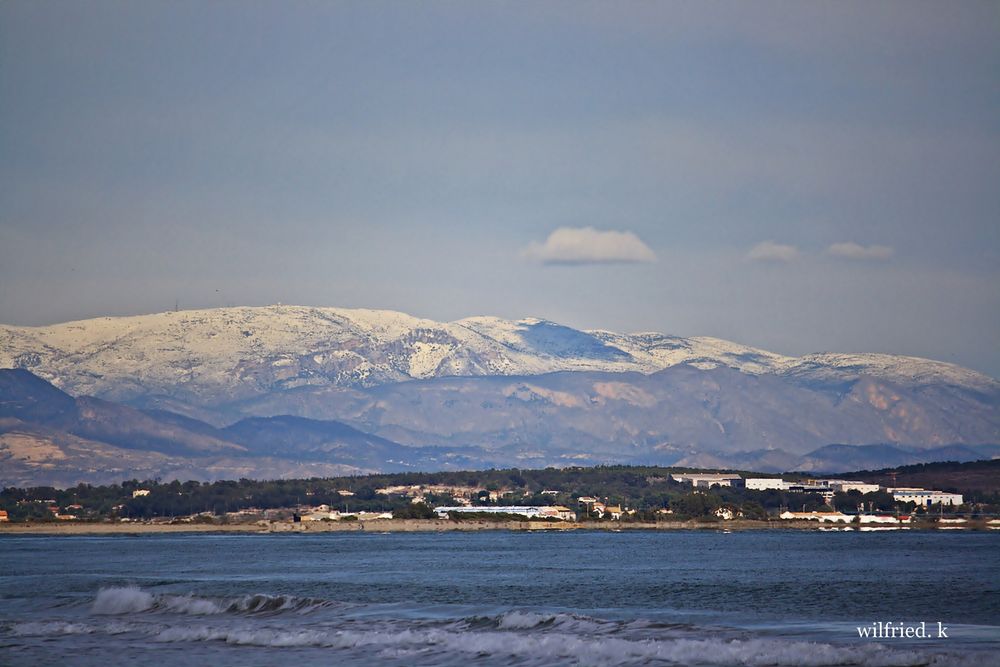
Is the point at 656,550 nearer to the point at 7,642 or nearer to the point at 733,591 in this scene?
the point at 733,591

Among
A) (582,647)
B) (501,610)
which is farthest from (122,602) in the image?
(582,647)

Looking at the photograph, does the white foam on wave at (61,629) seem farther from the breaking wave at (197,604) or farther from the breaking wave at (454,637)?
the breaking wave at (197,604)

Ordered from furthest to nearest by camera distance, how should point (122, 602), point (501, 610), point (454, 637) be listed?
point (122, 602) < point (501, 610) < point (454, 637)

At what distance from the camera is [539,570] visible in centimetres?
10212

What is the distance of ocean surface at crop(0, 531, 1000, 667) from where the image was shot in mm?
49375

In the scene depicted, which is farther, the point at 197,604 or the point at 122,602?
the point at 122,602

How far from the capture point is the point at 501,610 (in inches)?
2537

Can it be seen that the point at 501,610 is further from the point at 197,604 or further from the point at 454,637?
the point at 197,604

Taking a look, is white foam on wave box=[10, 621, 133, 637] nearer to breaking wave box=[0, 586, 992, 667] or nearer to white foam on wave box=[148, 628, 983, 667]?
breaking wave box=[0, 586, 992, 667]

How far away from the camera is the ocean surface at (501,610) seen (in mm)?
49375

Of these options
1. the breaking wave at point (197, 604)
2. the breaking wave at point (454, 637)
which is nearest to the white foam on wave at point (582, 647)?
the breaking wave at point (454, 637)

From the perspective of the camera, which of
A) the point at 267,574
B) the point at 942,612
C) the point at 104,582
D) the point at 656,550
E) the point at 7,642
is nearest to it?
the point at 7,642

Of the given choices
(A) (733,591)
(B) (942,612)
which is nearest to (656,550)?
(A) (733,591)

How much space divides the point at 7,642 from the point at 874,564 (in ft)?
230
